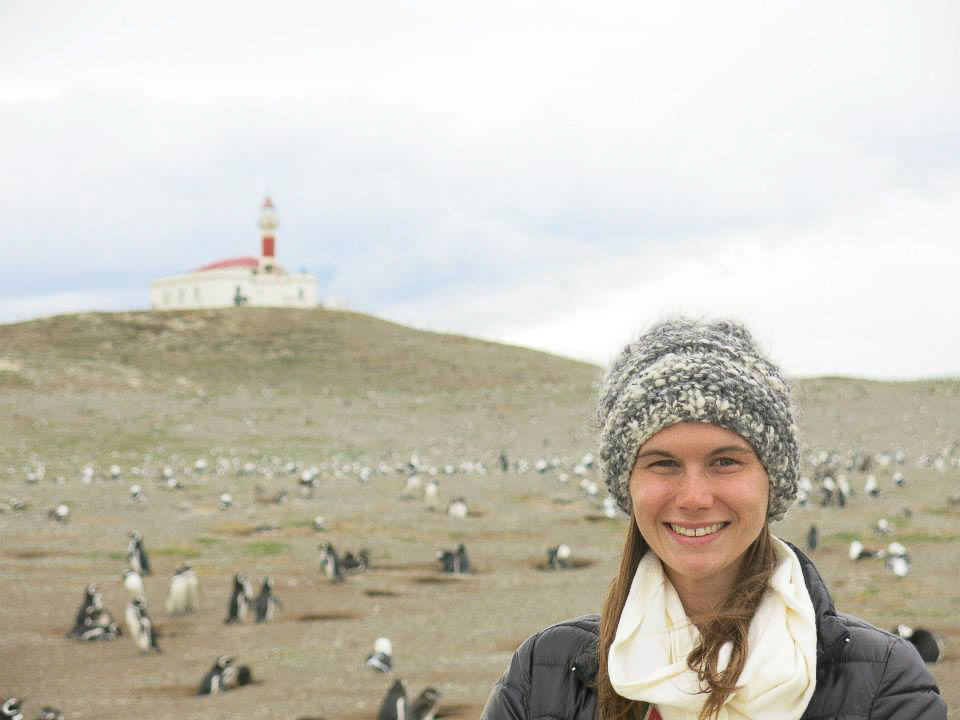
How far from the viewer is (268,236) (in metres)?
81.0

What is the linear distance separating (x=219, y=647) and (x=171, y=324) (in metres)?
46.3

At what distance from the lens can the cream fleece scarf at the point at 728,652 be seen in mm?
2154

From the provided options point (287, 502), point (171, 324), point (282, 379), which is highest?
point (171, 324)

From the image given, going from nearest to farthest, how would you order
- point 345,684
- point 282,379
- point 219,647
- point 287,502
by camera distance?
point 345,684 → point 219,647 → point 287,502 → point 282,379

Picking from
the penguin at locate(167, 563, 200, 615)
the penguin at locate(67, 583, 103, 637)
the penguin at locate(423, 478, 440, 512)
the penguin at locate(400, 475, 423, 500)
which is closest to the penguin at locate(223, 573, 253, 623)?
the penguin at locate(167, 563, 200, 615)

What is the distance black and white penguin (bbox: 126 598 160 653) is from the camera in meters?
10.7

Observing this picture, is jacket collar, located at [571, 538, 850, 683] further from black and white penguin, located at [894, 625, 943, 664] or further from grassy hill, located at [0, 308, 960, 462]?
grassy hill, located at [0, 308, 960, 462]

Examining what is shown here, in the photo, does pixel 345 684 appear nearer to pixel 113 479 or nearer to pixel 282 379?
pixel 113 479

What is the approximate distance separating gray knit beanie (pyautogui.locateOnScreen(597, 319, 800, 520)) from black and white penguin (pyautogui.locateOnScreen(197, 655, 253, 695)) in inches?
300

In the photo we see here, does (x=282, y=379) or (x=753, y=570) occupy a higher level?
(x=282, y=379)

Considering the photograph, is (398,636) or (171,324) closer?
(398,636)

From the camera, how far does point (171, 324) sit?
5516 centimetres

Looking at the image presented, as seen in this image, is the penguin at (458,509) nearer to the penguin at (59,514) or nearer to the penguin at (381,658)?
the penguin at (59,514)

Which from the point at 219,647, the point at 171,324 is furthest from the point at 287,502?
the point at 171,324
